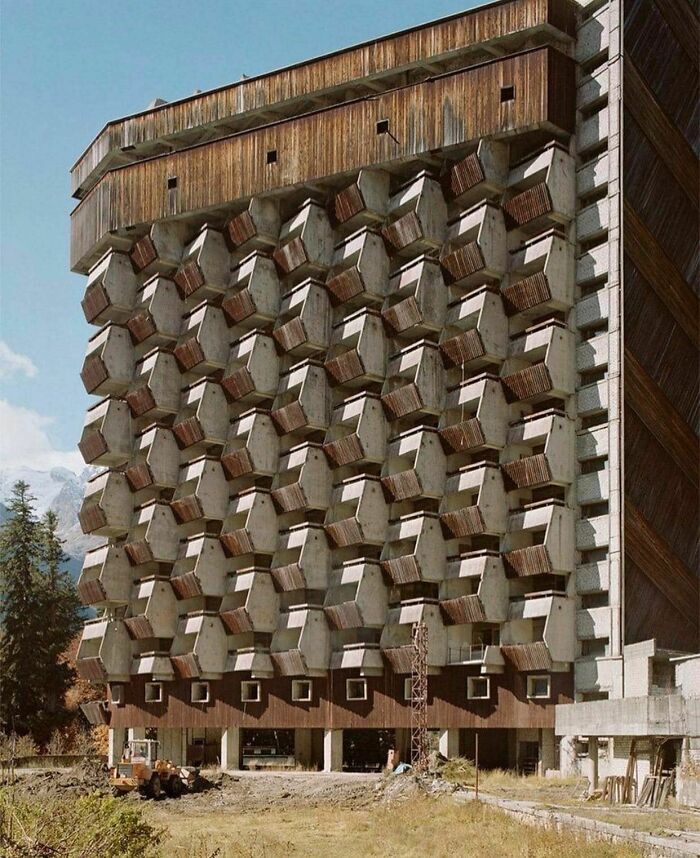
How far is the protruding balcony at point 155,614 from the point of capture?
86.1 meters

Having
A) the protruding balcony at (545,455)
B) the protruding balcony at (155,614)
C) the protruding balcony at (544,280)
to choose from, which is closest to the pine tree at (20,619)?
the protruding balcony at (155,614)

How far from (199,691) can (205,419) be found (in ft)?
58.3

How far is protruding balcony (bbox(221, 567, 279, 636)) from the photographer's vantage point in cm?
8150

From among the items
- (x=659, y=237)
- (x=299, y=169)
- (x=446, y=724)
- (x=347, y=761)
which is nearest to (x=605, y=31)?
(x=659, y=237)

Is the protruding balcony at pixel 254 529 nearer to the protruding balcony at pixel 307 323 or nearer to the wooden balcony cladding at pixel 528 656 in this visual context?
the protruding balcony at pixel 307 323

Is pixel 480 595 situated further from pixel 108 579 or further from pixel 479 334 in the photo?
pixel 108 579

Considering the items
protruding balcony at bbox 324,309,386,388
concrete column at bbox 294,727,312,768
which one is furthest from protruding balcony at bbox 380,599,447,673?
protruding balcony at bbox 324,309,386,388

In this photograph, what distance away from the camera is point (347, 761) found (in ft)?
267

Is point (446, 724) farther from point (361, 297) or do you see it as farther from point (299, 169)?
point (299, 169)

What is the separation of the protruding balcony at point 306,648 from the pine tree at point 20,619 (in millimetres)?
32395

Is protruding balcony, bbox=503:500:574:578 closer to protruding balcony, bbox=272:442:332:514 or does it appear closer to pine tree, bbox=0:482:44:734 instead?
protruding balcony, bbox=272:442:332:514

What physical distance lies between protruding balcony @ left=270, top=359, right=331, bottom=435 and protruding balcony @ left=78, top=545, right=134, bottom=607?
50.3 ft

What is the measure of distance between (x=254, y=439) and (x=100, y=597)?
16069mm

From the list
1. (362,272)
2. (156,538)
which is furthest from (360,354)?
(156,538)
